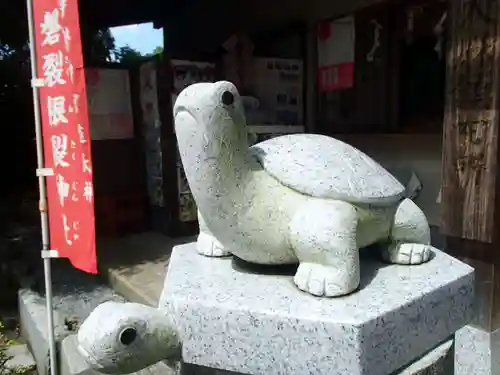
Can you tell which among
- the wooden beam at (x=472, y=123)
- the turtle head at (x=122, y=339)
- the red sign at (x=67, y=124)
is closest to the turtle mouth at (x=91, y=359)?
the turtle head at (x=122, y=339)

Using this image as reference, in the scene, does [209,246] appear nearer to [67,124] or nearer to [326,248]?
[326,248]

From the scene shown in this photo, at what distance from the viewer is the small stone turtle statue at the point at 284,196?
1.13m

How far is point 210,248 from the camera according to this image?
61.3 inches

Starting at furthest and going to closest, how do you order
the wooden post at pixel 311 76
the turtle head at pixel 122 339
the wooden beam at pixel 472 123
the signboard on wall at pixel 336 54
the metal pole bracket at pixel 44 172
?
the wooden post at pixel 311 76 < the signboard on wall at pixel 336 54 < the metal pole bracket at pixel 44 172 < the wooden beam at pixel 472 123 < the turtle head at pixel 122 339

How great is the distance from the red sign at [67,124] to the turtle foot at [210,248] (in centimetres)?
87

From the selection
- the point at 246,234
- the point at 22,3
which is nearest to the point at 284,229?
the point at 246,234

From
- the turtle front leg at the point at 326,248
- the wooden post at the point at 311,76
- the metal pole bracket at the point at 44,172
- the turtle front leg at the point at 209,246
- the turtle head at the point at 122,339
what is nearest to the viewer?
the turtle head at the point at 122,339

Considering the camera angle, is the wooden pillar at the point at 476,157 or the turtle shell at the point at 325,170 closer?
the turtle shell at the point at 325,170

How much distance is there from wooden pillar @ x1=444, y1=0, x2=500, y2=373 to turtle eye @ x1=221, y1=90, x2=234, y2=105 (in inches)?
57.0

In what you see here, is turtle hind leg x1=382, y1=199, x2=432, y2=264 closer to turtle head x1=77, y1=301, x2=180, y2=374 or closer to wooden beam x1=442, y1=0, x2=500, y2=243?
turtle head x1=77, y1=301, x2=180, y2=374

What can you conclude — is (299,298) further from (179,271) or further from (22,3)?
(22,3)

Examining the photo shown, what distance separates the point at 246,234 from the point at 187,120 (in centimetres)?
33

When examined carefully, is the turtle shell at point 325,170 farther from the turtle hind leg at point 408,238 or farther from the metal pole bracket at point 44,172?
the metal pole bracket at point 44,172

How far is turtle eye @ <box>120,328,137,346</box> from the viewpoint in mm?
1037
